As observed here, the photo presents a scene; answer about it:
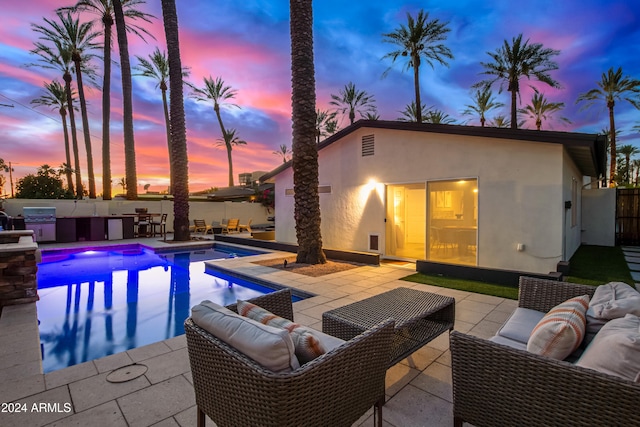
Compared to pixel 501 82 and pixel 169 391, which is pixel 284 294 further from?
pixel 501 82

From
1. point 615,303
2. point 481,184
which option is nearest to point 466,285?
point 481,184

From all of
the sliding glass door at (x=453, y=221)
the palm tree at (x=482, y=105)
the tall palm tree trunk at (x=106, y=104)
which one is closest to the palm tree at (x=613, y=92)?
the palm tree at (x=482, y=105)

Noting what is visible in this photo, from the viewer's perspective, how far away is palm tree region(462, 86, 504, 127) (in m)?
24.1

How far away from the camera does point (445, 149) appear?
7613mm

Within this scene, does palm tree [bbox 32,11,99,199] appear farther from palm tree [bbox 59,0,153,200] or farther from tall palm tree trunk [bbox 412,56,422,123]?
tall palm tree trunk [bbox 412,56,422,123]

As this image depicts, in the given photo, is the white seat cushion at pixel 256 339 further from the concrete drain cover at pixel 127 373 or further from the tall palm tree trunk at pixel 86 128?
the tall palm tree trunk at pixel 86 128

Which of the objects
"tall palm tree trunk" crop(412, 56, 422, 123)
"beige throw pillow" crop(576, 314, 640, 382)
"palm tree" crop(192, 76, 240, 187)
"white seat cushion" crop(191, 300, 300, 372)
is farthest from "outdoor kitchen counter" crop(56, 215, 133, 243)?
"palm tree" crop(192, 76, 240, 187)

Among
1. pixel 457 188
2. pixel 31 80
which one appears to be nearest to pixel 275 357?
pixel 457 188

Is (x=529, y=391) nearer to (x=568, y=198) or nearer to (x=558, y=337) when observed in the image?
(x=558, y=337)

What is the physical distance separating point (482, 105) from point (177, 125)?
23.1m

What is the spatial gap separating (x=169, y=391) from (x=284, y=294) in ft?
3.91

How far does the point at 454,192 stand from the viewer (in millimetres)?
7586

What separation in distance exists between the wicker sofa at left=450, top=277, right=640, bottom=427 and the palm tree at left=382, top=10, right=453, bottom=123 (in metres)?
17.8

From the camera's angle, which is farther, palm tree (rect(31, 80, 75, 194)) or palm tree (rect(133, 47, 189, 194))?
palm tree (rect(31, 80, 75, 194))
